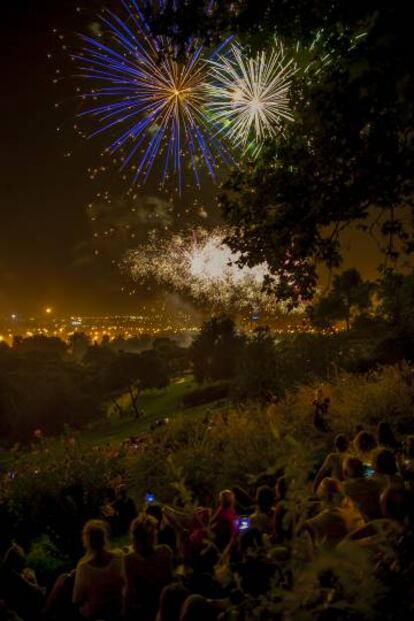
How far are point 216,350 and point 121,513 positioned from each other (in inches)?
2132

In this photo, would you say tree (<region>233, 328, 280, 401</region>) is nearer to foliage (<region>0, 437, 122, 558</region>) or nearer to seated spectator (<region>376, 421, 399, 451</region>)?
foliage (<region>0, 437, 122, 558</region>)

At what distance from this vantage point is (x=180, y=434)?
54.7 feet

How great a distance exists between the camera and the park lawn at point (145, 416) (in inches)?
1902

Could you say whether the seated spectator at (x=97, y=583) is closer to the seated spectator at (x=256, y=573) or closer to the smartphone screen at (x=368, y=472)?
the seated spectator at (x=256, y=573)

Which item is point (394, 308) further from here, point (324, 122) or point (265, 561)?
point (265, 561)

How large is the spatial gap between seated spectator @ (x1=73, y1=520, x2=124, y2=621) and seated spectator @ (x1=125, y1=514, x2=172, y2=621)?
0.56 ft

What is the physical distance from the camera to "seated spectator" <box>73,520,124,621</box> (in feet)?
18.7

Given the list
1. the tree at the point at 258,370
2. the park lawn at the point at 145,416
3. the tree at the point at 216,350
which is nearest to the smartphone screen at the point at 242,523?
the tree at the point at 258,370

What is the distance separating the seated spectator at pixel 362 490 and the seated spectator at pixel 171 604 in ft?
7.82

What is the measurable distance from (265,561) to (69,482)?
8.47 m

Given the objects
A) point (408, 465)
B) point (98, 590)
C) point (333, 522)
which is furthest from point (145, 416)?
point (333, 522)

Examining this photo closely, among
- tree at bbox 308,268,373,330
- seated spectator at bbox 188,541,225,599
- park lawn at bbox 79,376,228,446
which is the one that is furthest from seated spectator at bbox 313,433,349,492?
tree at bbox 308,268,373,330

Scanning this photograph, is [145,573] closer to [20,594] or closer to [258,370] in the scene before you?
[20,594]

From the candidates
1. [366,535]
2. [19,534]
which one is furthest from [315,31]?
[19,534]
